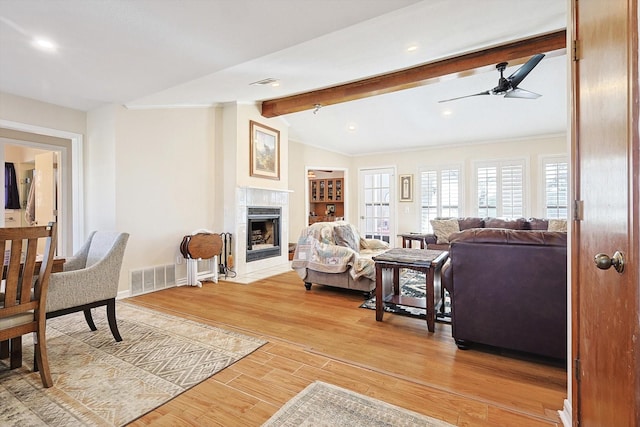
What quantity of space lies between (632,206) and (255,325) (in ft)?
8.94

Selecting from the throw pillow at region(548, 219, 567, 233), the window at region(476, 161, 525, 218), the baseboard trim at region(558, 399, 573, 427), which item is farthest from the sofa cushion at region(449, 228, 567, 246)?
the window at region(476, 161, 525, 218)

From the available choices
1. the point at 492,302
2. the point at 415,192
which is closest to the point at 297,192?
the point at 415,192

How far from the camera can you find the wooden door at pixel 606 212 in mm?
833

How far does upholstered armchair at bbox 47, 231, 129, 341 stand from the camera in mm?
2123

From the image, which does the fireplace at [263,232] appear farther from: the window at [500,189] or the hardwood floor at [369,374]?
the window at [500,189]

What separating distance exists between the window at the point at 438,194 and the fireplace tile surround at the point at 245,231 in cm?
346

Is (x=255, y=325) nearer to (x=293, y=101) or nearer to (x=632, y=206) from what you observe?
(x=632, y=206)

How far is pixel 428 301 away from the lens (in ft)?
8.93

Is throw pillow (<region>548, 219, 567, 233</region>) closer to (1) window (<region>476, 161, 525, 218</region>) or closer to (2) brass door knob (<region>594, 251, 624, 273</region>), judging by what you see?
(1) window (<region>476, 161, 525, 218</region>)

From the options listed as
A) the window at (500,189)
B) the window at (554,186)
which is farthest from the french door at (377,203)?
the window at (554,186)

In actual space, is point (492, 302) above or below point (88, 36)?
below

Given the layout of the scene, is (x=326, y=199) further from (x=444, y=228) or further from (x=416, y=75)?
(x=416, y=75)

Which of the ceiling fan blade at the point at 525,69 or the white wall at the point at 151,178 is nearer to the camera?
the ceiling fan blade at the point at 525,69

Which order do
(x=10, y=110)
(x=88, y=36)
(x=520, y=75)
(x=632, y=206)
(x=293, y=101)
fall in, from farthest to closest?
(x=293, y=101)
(x=10, y=110)
(x=520, y=75)
(x=88, y=36)
(x=632, y=206)
